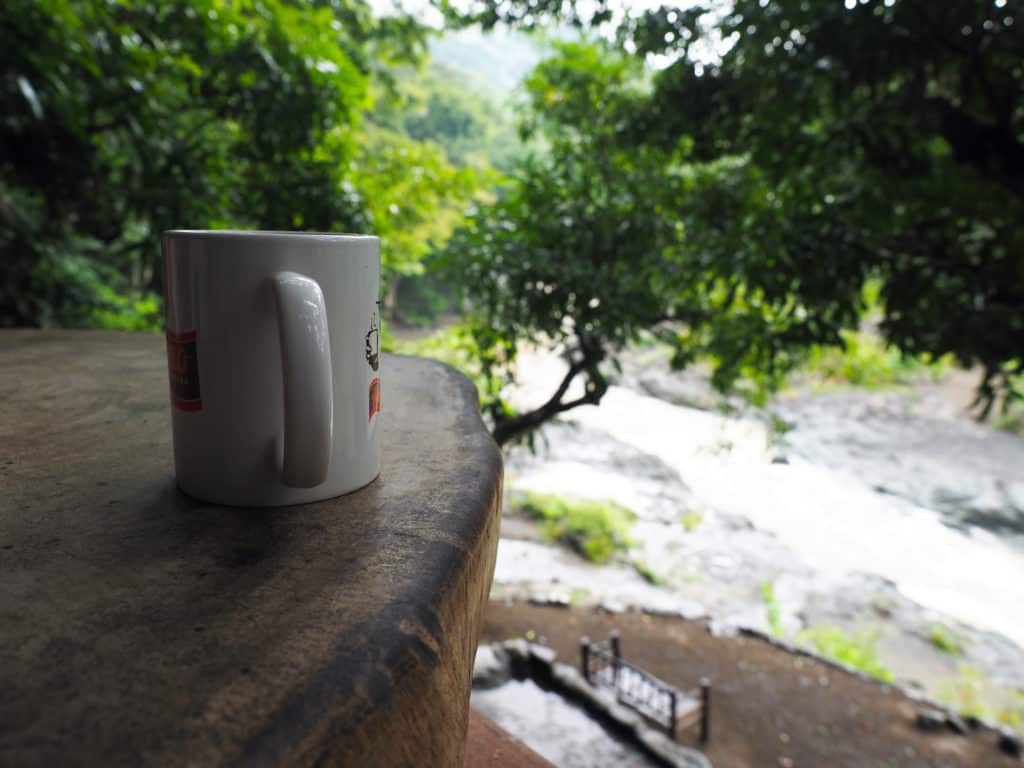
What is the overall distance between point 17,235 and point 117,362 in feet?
7.29

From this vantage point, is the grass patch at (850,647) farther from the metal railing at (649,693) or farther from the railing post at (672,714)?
the railing post at (672,714)

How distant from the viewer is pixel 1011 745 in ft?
15.5

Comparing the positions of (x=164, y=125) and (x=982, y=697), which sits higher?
(x=164, y=125)

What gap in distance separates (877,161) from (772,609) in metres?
5.74

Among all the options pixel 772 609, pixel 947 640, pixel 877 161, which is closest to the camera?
pixel 877 161

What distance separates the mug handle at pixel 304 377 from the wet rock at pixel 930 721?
19.2 feet

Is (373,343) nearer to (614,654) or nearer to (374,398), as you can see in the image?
(374,398)

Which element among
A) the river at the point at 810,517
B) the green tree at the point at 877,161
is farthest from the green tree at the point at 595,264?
the river at the point at 810,517

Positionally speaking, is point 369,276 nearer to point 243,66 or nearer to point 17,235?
point 243,66

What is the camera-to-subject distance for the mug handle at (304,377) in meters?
0.44

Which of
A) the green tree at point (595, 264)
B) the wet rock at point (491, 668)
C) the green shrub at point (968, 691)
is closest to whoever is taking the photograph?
the green tree at point (595, 264)

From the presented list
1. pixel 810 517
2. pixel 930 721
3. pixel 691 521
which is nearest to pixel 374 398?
Result: pixel 930 721

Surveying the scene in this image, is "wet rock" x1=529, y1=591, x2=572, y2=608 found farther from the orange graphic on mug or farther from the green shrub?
the orange graphic on mug

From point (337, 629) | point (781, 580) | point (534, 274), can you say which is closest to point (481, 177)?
point (534, 274)
